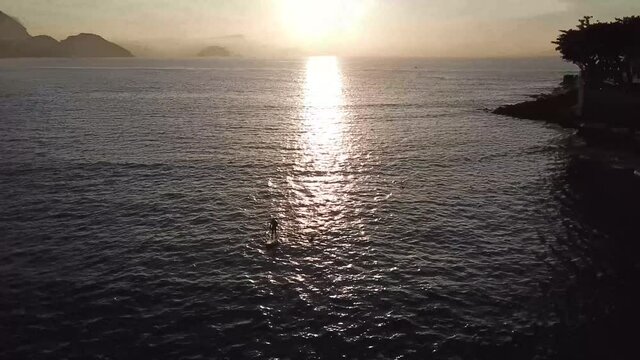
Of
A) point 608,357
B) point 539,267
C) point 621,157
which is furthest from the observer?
point 621,157

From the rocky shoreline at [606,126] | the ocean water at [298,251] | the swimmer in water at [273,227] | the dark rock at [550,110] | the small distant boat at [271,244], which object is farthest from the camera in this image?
the dark rock at [550,110]

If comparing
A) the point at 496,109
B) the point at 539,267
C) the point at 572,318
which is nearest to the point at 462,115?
the point at 496,109

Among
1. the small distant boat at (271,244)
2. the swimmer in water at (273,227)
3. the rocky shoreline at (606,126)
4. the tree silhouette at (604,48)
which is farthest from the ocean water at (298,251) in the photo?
the tree silhouette at (604,48)

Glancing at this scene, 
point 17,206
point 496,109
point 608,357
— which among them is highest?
point 496,109

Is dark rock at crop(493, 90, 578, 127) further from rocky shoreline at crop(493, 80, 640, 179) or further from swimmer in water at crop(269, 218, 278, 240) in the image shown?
swimmer in water at crop(269, 218, 278, 240)

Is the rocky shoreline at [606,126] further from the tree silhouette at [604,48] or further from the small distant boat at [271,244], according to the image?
the small distant boat at [271,244]

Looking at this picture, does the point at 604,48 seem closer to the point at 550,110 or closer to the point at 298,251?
the point at 550,110

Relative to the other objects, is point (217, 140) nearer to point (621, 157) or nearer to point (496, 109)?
point (621, 157)

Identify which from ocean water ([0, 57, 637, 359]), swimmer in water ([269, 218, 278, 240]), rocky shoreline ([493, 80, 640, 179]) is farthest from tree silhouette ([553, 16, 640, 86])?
swimmer in water ([269, 218, 278, 240])
